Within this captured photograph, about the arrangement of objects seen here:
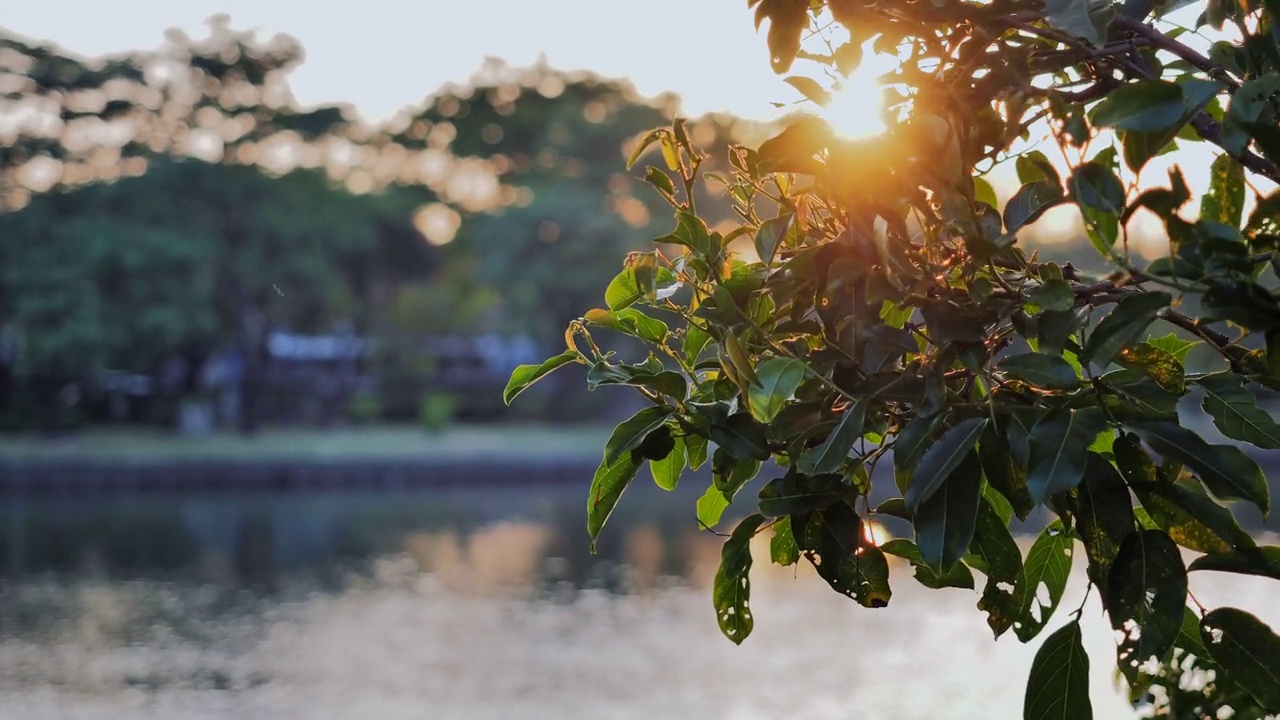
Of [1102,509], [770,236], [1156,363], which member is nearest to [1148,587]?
[1102,509]

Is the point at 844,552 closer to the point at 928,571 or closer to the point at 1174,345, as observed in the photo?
the point at 928,571

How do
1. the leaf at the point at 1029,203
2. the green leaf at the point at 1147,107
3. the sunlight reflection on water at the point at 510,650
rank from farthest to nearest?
the sunlight reflection on water at the point at 510,650
the leaf at the point at 1029,203
the green leaf at the point at 1147,107

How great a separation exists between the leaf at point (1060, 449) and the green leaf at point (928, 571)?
0.40 ft

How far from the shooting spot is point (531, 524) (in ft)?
24.7

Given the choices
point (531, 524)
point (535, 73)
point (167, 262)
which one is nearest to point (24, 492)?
point (167, 262)

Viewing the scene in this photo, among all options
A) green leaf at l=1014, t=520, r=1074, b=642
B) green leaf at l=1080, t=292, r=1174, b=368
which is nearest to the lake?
green leaf at l=1014, t=520, r=1074, b=642

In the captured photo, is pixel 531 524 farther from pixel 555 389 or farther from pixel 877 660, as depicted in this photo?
pixel 555 389

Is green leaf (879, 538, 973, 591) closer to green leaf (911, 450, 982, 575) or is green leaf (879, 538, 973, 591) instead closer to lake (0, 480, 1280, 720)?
green leaf (911, 450, 982, 575)

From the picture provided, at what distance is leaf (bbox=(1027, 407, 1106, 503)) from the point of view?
0.58 meters

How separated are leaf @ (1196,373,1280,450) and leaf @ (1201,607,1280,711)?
88mm

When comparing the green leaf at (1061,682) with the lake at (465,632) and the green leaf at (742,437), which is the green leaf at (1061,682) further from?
the lake at (465,632)

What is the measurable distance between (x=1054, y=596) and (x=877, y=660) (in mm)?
3392

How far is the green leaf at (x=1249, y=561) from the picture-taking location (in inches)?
25.4

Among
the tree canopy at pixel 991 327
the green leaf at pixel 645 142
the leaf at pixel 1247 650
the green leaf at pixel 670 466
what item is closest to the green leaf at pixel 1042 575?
the tree canopy at pixel 991 327
